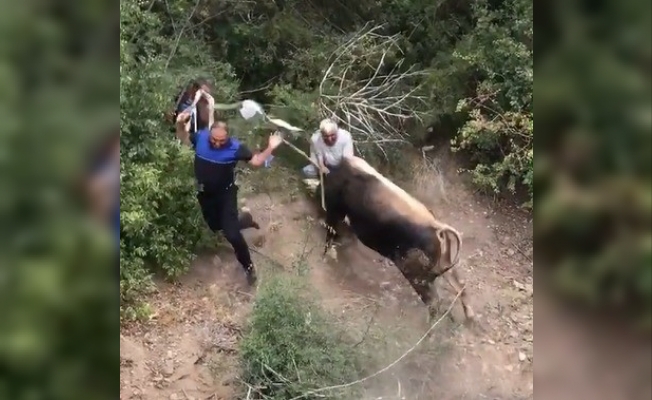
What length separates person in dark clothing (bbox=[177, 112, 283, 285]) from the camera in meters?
1.32

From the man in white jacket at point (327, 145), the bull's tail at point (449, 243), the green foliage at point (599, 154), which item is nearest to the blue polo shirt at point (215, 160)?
the man in white jacket at point (327, 145)

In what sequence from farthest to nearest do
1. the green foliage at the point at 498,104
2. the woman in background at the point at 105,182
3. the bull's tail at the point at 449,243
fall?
the bull's tail at the point at 449,243, the green foliage at the point at 498,104, the woman in background at the point at 105,182

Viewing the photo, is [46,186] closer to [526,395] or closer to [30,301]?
[30,301]

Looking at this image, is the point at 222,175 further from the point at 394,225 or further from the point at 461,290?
the point at 461,290

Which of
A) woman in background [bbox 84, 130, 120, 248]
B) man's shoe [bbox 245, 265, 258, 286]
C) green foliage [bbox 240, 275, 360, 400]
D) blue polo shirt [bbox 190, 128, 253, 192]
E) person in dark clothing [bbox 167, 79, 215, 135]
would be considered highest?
woman in background [bbox 84, 130, 120, 248]

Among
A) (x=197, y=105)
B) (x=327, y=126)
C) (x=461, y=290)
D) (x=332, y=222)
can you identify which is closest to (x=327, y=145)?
(x=327, y=126)

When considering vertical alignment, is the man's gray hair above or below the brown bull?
above

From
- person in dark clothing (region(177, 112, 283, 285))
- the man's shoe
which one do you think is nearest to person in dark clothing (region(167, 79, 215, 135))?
person in dark clothing (region(177, 112, 283, 285))

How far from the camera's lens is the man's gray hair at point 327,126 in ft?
4.42

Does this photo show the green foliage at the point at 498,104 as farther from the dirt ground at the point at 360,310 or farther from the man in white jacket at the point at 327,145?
the man in white jacket at the point at 327,145

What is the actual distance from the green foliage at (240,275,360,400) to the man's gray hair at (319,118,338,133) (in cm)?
29

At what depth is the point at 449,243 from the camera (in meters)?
1.36

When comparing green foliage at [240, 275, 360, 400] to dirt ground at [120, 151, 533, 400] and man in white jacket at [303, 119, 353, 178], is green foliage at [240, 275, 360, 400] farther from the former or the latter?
man in white jacket at [303, 119, 353, 178]

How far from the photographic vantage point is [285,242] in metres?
1.36
